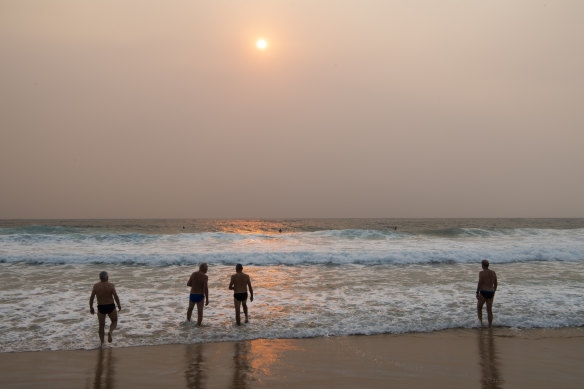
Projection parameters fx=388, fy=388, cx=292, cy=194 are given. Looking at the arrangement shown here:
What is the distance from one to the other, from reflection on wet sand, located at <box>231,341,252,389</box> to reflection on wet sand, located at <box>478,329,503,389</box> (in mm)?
3488

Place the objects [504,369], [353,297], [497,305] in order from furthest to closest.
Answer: [353,297]
[497,305]
[504,369]

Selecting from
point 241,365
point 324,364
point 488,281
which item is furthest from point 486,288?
point 241,365

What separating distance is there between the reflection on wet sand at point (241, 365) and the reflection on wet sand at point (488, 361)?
11.4 feet

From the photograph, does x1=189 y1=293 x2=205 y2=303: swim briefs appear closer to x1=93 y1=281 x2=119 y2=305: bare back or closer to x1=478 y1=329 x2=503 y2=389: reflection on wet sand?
x1=93 y1=281 x2=119 y2=305: bare back

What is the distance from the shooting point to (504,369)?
6.32 m

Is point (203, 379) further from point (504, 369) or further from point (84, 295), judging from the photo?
point (84, 295)

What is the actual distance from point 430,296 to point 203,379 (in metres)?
8.15

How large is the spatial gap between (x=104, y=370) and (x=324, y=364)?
3.60 meters

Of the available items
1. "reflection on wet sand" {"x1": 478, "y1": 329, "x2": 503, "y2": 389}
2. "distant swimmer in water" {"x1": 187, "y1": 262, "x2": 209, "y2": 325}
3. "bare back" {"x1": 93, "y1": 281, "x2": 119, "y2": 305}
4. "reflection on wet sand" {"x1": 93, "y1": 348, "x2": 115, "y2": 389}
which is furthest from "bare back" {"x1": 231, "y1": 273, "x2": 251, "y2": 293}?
"reflection on wet sand" {"x1": 478, "y1": 329, "x2": 503, "y2": 389}

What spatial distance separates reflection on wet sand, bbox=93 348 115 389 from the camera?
225 inches

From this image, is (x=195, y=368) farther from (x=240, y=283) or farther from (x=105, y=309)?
(x=240, y=283)

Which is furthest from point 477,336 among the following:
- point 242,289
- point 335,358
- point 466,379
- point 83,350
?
point 83,350

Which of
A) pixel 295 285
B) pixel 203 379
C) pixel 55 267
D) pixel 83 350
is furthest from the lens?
pixel 55 267

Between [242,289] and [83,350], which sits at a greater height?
[242,289]
